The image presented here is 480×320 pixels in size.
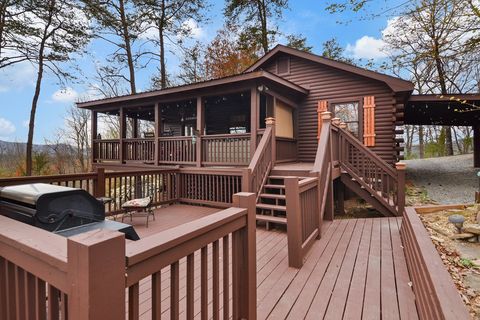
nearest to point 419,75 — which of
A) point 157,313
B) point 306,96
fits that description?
point 306,96

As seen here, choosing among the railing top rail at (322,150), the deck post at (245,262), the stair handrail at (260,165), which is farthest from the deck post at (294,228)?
the stair handrail at (260,165)

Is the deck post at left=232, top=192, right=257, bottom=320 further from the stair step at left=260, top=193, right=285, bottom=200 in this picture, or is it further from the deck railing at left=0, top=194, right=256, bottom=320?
the stair step at left=260, top=193, right=285, bottom=200

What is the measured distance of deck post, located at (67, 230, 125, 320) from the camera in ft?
2.56

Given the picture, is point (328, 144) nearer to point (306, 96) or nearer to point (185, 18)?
point (306, 96)

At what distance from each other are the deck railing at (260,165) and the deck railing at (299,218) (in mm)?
1470

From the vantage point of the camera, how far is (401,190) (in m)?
5.38

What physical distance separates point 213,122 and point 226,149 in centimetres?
506

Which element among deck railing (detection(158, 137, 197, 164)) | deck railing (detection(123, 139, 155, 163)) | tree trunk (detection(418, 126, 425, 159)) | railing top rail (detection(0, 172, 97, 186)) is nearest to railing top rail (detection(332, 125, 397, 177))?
deck railing (detection(158, 137, 197, 164))

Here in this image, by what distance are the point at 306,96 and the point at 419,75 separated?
40.2 ft

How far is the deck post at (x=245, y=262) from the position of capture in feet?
5.73

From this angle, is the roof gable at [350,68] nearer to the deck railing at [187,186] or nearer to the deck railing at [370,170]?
the deck railing at [370,170]

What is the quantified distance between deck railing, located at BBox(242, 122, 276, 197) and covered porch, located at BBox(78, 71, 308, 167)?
26.9 inches

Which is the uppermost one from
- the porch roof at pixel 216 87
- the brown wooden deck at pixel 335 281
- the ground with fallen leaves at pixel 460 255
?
the porch roof at pixel 216 87

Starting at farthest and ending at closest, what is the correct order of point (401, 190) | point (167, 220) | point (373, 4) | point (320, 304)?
point (167, 220) → point (401, 190) → point (373, 4) → point (320, 304)
